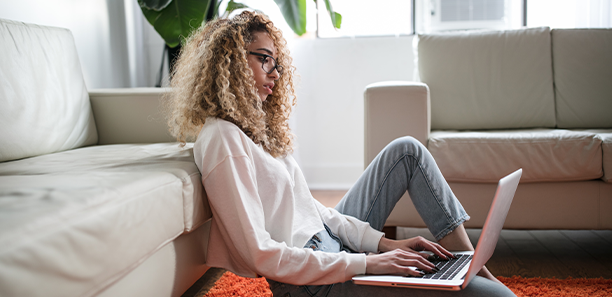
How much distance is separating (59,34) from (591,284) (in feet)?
6.42

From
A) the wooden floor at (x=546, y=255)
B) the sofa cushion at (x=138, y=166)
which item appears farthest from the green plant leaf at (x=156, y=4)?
the wooden floor at (x=546, y=255)

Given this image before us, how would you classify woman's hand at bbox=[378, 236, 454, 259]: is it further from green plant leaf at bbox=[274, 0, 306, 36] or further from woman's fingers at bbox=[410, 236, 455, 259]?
green plant leaf at bbox=[274, 0, 306, 36]

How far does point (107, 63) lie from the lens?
7.72ft

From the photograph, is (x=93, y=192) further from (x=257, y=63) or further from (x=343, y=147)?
(x=343, y=147)

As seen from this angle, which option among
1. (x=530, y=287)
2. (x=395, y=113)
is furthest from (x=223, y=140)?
(x=530, y=287)

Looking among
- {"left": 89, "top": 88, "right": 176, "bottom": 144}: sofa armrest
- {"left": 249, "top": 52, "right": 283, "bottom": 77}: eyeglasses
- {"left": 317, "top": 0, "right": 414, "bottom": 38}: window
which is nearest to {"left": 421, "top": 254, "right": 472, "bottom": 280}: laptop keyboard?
{"left": 249, "top": 52, "right": 283, "bottom": 77}: eyeglasses

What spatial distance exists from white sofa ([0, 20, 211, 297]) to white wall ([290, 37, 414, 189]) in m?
1.37

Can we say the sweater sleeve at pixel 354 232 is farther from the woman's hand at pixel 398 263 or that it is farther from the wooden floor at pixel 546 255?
the wooden floor at pixel 546 255

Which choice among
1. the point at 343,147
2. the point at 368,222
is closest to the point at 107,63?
the point at 343,147

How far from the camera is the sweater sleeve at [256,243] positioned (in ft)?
2.48

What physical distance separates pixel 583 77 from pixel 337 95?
1.42 meters

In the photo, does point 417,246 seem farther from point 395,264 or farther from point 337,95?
point 337,95

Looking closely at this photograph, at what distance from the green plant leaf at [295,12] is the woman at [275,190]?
129 cm

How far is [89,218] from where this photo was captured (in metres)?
0.59
